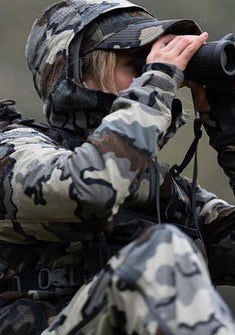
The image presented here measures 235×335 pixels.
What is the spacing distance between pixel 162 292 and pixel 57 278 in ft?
2.28

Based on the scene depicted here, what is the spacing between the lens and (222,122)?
7.18ft

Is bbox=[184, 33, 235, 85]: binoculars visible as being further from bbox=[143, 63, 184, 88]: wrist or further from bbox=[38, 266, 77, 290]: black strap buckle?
bbox=[38, 266, 77, 290]: black strap buckle

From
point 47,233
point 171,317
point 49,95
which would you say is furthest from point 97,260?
point 171,317

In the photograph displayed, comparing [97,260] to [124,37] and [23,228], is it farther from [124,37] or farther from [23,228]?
[124,37]

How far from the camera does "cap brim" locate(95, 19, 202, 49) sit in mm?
2016

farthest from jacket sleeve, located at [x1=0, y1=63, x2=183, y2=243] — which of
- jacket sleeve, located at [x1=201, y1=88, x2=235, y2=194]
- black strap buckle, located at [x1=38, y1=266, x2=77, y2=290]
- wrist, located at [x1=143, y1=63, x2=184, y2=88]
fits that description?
jacket sleeve, located at [x1=201, y1=88, x2=235, y2=194]

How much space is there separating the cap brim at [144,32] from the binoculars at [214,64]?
122 millimetres

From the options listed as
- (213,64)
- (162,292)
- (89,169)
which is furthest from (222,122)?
(162,292)

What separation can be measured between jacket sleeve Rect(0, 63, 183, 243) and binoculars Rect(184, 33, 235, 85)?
0.21 feet

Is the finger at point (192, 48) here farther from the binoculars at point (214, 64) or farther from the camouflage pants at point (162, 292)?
the camouflage pants at point (162, 292)

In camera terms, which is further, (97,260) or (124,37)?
(124,37)

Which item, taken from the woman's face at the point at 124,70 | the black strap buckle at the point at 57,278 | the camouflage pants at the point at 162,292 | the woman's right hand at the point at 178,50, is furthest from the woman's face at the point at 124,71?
the camouflage pants at the point at 162,292

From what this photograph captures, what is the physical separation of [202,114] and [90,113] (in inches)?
12.3

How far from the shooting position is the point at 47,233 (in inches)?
72.1
